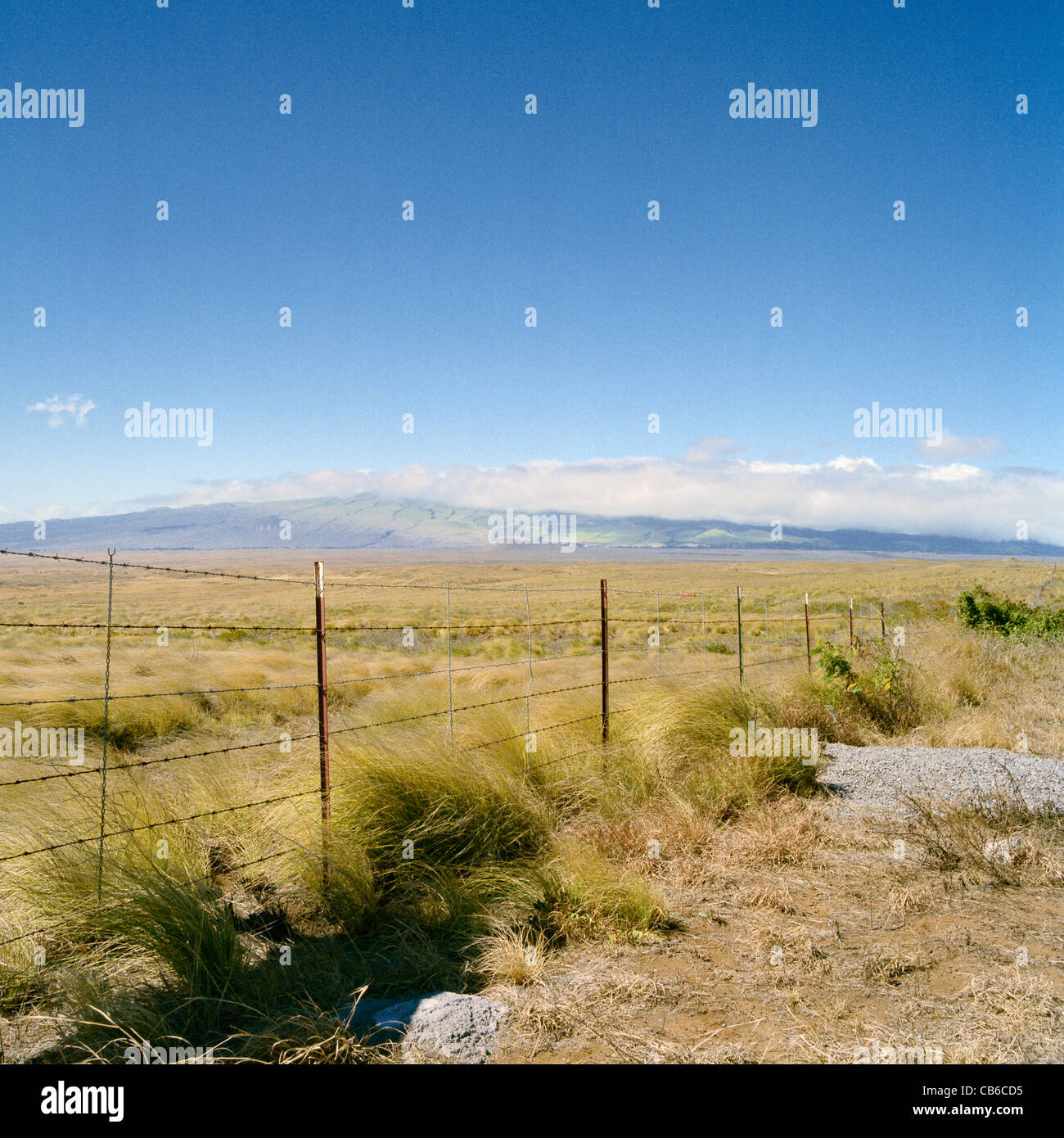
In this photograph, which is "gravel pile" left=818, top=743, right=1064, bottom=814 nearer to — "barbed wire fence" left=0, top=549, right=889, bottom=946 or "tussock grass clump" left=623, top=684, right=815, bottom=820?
"tussock grass clump" left=623, top=684, right=815, bottom=820

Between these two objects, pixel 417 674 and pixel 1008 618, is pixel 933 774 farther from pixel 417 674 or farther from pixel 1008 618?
pixel 1008 618

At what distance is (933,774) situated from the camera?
8578 mm

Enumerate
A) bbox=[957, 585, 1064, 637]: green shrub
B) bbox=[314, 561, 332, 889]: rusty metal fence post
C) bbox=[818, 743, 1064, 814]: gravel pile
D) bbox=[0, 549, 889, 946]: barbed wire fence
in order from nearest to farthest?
bbox=[0, 549, 889, 946]: barbed wire fence → bbox=[314, 561, 332, 889]: rusty metal fence post → bbox=[818, 743, 1064, 814]: gravel pile → bbox=[957, 585, 1064, 637]: green shrub

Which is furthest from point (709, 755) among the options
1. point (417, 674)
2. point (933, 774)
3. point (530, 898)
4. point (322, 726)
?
point (322, 726)

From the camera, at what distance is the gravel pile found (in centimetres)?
761

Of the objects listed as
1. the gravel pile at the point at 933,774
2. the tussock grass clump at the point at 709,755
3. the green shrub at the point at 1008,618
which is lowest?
the gravel pile at the point at 933,774

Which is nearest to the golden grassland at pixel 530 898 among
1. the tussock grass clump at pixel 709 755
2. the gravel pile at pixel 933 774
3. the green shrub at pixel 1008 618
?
the tussock grass clump at pixel 709 755

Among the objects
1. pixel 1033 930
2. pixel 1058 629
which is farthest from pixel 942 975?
pixel 1058 629

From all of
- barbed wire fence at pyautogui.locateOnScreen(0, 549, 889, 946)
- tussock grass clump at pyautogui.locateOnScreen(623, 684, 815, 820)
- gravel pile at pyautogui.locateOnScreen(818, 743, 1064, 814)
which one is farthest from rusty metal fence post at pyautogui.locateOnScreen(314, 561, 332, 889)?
gravel pile at pyautogui.locateOnScreen(818, 743, 1064, 814)

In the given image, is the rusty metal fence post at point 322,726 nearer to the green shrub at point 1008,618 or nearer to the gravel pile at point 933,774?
the gravel pile at point 933,774

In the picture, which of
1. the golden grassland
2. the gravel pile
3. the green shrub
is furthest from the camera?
the green shrub

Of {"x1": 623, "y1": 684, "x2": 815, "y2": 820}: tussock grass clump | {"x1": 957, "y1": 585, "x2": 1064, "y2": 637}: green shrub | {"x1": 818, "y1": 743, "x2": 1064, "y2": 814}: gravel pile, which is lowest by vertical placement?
{"x1": 818, "y1": 743, "x2": 1064, "y2": 814}: gravel pile

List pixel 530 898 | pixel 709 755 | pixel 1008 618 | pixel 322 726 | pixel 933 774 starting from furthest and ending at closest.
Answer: pixel 1008 618, pixel 933 774, pixel 709 755, pixel 322 726, pixel 530 898

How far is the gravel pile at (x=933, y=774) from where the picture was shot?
7.61 m
